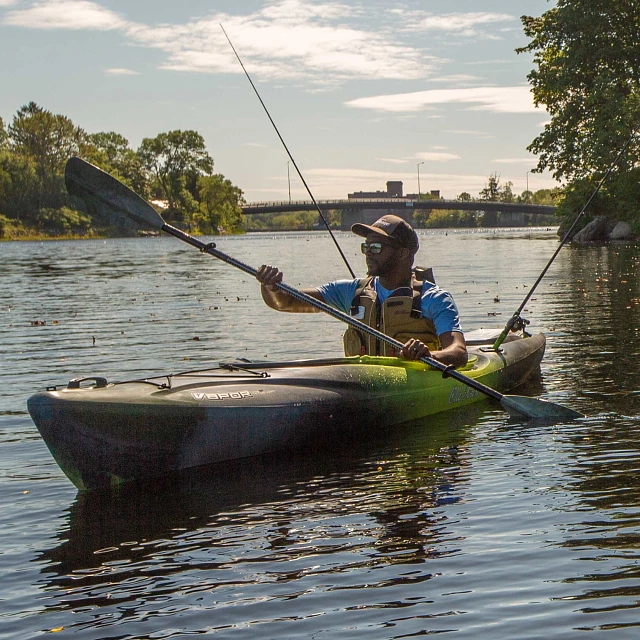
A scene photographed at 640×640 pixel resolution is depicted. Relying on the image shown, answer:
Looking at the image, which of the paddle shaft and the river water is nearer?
the river water

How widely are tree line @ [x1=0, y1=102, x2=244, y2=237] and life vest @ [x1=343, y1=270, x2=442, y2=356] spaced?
10293 centimetres

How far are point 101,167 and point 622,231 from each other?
98.6 meters

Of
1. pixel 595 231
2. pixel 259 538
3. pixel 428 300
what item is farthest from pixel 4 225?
pixel 259 538

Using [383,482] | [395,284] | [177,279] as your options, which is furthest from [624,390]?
[177,279]

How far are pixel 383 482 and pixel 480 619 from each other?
2.52 metres

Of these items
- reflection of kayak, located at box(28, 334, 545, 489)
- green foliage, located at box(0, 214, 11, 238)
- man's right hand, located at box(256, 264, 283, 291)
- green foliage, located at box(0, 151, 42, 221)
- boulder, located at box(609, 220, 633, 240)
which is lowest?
reflection of kayak, located at box(28, 334, 545, 489)

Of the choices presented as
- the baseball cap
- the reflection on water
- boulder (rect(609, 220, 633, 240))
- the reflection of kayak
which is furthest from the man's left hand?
boulder (rect(609, 220, 633, 240))

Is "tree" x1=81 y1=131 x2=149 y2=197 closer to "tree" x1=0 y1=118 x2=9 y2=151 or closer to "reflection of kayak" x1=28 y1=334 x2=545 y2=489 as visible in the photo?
"tree" x1=0 y1=118 x2=9 y2=151

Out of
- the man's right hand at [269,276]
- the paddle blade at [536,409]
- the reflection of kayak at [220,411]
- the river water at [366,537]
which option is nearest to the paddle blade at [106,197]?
the man's right hand at [269,276]

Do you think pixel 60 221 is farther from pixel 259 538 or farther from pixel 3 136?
pixel 259 538

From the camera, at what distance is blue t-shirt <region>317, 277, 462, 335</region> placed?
8.23 meters

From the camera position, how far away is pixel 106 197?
325 inches

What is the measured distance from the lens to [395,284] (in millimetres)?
8391

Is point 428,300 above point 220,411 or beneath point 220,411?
above
